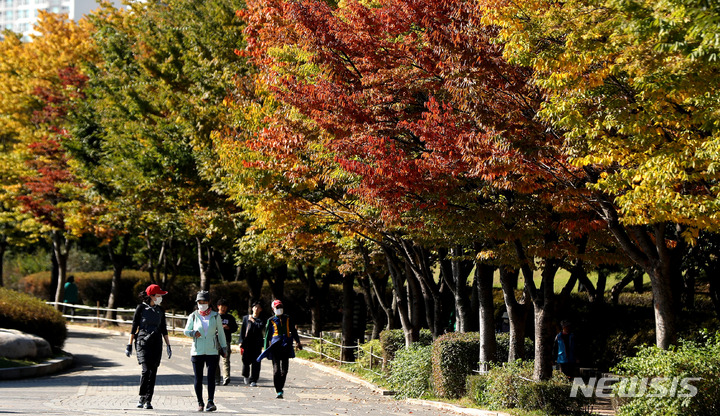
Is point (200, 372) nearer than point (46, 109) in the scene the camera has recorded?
Yes

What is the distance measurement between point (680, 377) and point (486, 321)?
5.38 metres

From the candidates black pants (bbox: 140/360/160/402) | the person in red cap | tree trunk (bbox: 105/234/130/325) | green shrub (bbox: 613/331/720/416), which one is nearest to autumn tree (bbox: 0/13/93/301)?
tree trunk (bbox: 105/234/130/325)

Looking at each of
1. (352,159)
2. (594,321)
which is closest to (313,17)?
(352,159)

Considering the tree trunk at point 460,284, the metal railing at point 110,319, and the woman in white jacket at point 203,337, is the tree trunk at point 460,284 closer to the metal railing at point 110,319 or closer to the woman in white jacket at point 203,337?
the woman in white jacket at point 203,337

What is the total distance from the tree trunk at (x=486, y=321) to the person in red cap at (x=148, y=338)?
237 inches

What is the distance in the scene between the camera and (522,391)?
504 inches

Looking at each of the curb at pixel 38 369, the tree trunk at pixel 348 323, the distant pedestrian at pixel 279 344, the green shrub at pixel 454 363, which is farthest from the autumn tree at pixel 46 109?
the green shrub at pixel 454 363

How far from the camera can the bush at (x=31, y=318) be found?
20.3 metres

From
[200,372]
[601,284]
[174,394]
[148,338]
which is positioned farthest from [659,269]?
[601,284]

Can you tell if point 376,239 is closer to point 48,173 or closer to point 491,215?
point 491,215

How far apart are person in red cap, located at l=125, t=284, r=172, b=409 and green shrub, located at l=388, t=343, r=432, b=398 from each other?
6.31 metres

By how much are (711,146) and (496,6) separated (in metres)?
3.29
